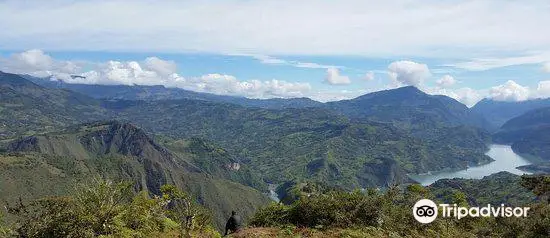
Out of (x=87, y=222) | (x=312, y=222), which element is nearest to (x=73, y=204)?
(x=87, y=222)

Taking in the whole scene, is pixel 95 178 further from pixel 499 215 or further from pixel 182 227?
pixel 499 215

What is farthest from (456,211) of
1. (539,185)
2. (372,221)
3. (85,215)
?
(85,215)

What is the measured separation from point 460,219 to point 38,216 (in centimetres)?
3100

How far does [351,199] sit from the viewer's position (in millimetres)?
32594

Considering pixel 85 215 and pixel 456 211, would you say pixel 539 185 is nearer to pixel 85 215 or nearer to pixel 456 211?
pixel 456 211

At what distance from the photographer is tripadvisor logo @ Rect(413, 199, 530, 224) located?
32.6 m

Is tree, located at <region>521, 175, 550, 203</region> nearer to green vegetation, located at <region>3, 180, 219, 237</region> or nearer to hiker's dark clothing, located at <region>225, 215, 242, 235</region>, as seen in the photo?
hiker's dark clothing, located at <region>225, 215, 242, 235</region>

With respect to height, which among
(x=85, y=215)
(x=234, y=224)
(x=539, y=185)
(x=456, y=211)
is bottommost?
(x=456, y=211)

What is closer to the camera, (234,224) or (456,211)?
(234,224)

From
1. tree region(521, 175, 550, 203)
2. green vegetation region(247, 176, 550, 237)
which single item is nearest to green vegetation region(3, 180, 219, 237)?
green vegetation region(247, 176, 550, 237)

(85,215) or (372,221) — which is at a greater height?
(85,215)

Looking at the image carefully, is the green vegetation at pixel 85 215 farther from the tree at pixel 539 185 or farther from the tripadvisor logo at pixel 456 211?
the tree at pixel 539 185

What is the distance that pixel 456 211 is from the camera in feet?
120

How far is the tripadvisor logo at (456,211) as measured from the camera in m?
32.6
